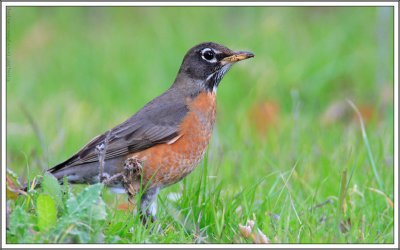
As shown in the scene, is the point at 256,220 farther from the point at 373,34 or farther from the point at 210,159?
the point at 373,34

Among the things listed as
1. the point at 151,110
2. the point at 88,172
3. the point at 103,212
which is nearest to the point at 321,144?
the point at 151,110

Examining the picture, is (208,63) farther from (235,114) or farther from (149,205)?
(235,114)

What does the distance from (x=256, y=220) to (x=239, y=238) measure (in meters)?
0.41

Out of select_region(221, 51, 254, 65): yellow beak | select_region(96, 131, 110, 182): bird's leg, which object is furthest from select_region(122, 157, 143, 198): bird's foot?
select_region(221, 51, 254, 65): yellow beak

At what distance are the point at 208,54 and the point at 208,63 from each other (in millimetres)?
67

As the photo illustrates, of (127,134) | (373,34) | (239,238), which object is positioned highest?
(373,34)

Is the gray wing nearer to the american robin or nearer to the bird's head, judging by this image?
the american robin

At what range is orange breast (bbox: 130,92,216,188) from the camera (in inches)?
224

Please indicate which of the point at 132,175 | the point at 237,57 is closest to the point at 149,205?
the point at 132,175

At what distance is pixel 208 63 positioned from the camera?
20.8ft

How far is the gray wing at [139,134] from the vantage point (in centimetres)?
588

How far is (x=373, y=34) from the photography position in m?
10.7

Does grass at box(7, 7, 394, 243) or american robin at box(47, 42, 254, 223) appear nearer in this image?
grass at box(7, 7, 394, 243)

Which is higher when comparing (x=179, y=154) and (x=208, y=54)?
(x=208, y=54)
